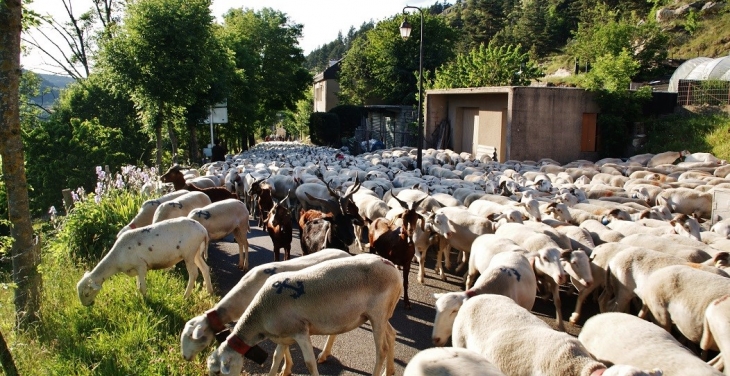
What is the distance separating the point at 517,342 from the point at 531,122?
1888 centimetres

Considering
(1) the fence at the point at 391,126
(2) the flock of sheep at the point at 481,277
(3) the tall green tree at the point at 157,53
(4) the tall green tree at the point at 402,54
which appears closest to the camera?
(2) the flock of sheep at the point at 481,277

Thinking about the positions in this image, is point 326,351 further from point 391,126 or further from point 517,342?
point 391,126

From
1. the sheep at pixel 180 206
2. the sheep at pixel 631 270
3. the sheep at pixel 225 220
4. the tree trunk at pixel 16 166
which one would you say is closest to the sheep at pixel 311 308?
the tree trunk at pixel 16 166

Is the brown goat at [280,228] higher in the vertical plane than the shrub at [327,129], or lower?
lower

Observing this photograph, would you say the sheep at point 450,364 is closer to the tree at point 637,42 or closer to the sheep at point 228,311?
the sheep at point 228,311

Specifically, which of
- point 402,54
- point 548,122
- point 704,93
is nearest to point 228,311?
point 548,122

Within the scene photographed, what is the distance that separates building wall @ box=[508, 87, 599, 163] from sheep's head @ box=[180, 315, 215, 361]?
1869cm

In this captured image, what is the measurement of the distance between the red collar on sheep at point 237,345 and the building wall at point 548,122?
18.8 meters

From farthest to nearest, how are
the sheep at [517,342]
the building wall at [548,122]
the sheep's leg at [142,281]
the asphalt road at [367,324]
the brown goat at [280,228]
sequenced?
the building wall at [548,122] < the brown goat at [280,228] < the sheep's leg at [142,281] < the asphalt road at [367,324] < the sheep at [517,342]

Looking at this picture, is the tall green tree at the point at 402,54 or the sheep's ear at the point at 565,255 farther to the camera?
the tall green tree at the point at 402,54

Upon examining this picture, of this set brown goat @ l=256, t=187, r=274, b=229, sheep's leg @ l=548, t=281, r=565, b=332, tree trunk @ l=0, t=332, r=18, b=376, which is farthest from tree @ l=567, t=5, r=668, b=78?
tree trunk @ l=0, t=332, r=18, b=376

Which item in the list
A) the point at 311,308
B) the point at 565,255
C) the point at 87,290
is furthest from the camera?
Result: the point at 565,255

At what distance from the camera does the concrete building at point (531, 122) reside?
872 inches

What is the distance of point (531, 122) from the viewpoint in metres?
22.3
